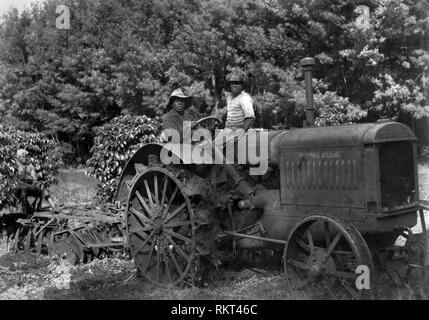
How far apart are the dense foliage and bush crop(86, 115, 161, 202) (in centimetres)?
554

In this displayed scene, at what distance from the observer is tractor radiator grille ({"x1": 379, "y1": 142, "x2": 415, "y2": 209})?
4.79 meters

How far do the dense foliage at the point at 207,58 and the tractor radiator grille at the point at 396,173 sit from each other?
9483 millimetres

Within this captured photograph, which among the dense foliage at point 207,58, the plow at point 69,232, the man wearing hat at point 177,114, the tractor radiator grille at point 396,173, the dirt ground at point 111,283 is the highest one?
the dense foliage at point 207,58

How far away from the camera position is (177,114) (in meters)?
6.58

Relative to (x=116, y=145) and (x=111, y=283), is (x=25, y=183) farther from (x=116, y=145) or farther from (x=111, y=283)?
(x=111, y=283)

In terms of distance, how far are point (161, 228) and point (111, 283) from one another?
34.8 inches

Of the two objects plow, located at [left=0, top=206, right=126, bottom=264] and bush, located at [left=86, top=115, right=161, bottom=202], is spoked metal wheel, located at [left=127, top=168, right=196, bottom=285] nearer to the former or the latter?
plow, located at [left=0, top=206, right=126, bottom=264]

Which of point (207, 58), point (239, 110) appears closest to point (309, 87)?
point (239, 110)

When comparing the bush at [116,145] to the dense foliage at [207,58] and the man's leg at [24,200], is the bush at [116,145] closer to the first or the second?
the man's leg at [24,200]

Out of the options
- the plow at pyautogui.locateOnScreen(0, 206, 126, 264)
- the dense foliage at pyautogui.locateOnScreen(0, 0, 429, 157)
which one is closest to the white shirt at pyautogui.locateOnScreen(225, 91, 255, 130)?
the plow at pyautogui.locateOnScreen(0, 206, 126, 264)

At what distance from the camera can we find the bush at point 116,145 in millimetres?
10906

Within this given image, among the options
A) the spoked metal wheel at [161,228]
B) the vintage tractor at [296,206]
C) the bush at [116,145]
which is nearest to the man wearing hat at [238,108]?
the vintage tractor at [296,206]
